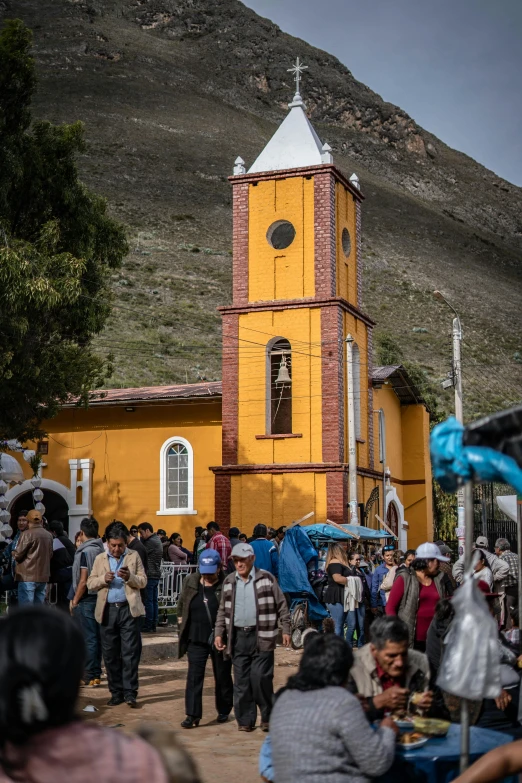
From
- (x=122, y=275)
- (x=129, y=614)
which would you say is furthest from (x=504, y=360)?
(x=129, y=614)

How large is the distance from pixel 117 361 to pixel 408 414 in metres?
21.0

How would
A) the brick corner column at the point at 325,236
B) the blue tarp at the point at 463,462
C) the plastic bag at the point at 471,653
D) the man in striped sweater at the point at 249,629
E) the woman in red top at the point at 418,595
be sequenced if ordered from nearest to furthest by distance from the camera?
the blue tarp at the point at 463,462
the plastic bag at the point at 471,653
the woman in red top at the point at 418,595
the man in striped sweater at the point at 249,629
the brick corner column at the point at 325,236

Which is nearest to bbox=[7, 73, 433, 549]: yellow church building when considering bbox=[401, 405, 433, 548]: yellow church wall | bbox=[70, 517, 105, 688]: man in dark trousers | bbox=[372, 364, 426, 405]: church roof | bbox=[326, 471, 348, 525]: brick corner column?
bbox=[326, 471, 348, 525]: brick corner column

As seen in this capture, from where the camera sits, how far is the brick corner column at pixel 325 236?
26.3 m

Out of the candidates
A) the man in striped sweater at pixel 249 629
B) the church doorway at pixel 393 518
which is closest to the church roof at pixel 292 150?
the church doorway at pixel 393 518

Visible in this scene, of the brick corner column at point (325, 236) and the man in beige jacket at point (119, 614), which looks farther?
the brick corner column at point (325, 236)

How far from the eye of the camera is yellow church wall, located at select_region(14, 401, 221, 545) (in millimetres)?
27672

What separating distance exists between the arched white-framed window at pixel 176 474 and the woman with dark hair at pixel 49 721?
24750 millimetres

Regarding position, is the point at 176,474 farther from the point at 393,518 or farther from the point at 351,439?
the point at 393,518

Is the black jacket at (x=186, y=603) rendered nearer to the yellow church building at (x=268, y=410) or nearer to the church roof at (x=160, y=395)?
the yellow church building at (x=268, y=410)

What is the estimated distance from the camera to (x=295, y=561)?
17.5m

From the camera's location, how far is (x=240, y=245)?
1083 inches

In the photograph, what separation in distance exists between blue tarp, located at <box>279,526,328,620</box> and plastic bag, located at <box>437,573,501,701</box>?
11993mm

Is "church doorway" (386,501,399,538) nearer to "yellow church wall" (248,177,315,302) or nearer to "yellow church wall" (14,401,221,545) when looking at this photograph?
"yellow church wall" (14,401,221,545)
